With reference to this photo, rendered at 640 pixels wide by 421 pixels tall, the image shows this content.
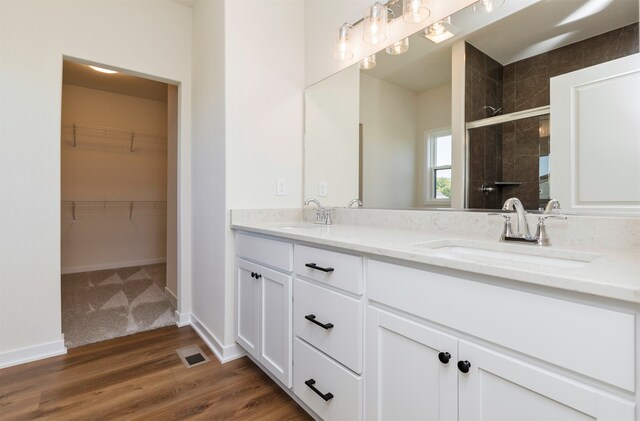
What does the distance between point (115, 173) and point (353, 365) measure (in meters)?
4.54

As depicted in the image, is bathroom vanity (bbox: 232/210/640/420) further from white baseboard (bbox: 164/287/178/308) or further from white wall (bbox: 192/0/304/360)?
white baseboard (bbox: 164/287/178/308)

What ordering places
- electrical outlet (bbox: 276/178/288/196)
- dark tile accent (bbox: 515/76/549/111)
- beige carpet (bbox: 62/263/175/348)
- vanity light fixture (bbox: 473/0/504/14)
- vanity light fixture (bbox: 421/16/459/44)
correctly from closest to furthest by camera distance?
1. dark tile accent (bbox: 515/76/549/111)
2. vanity light fixture (bbox: 473/0/504/14)
3. vanity light fixture (bbox: 421/16/459/44)
4. electrical outlet (bbox: 276/178/288/196)
5. beige carpet (bbox: 62/263/175/348)

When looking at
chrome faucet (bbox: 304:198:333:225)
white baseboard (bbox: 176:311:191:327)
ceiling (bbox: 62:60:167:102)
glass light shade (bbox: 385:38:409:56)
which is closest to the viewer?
glass light shade (bbox: 385:38:409:56)

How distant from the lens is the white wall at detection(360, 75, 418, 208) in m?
1.63

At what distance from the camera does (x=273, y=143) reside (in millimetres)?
2127

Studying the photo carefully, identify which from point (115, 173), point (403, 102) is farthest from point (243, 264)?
point (115, 173)

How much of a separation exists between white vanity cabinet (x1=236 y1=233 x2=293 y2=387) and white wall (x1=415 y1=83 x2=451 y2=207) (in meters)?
0.76

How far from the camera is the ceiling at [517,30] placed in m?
1.04

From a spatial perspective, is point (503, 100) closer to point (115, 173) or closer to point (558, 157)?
point (558, 157)

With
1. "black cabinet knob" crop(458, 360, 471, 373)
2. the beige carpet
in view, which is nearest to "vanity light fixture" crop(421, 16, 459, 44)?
"black cabinet knob" crop(458, 360, 471, 373)

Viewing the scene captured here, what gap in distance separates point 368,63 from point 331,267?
50.5 inches

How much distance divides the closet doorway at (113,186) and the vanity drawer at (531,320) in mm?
2716

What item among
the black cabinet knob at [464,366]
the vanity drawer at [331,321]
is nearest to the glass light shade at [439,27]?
the vanity drawer at [331,321]

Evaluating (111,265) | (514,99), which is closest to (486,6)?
(514,99)
